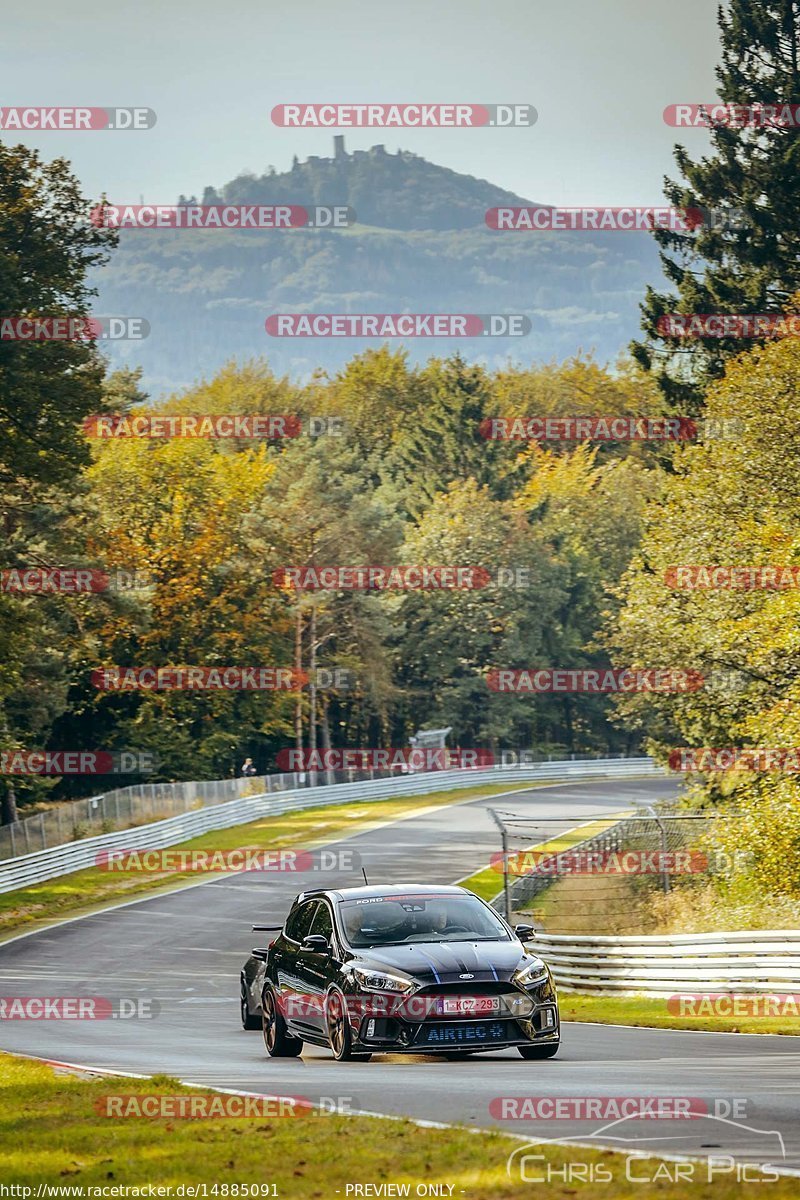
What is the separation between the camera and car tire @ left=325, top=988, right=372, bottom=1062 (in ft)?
45.5

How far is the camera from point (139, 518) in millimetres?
71000

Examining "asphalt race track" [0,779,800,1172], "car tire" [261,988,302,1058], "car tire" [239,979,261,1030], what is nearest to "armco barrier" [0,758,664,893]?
"asphalt race track" [0,779,800,1172]

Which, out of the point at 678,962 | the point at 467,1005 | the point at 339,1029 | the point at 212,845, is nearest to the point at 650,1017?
the point at 678,962

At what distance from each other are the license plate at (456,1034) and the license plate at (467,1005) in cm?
10

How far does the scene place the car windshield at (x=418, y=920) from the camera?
14461 mm

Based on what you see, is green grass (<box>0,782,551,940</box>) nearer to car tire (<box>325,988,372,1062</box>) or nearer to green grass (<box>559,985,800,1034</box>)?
green grass (<box>559,985,800,1034</box>)

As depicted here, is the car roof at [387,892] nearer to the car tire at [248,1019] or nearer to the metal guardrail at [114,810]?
the car tire at [248,1019]

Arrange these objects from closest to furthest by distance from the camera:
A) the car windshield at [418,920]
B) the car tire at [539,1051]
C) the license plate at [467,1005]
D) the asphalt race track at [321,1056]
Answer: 1. the asphalt race track at [321,1056]
2. the license plate at [467,1005]
3. the car tire at [539,1051]
4. the car windshield at [418,920]

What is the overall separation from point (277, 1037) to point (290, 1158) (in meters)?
6.85

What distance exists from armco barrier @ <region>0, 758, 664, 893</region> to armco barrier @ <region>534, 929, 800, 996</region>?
66.4 feet

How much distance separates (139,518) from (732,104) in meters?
30.1

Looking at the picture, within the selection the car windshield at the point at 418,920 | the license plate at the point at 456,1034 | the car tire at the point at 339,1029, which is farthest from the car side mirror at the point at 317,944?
the license plate at the point at 456,1034

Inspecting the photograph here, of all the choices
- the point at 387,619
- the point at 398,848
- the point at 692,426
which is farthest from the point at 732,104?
the point at 387,619

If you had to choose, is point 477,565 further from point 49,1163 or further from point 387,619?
point 49,1163
